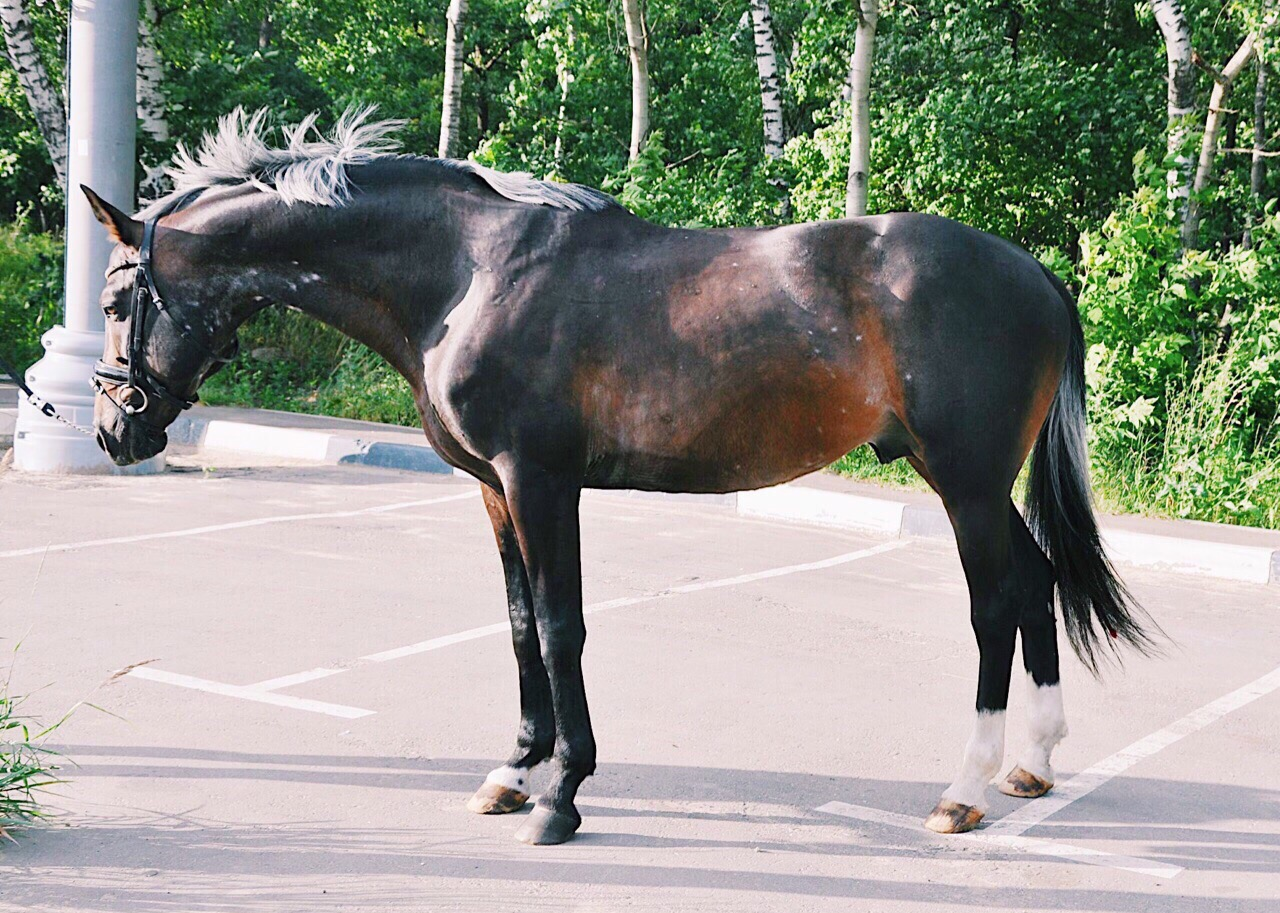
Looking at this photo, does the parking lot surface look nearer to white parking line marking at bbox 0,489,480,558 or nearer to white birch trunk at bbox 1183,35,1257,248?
white parking line marking at bbox 0,489,480,558

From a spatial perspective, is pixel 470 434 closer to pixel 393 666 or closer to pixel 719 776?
pixel 719 776

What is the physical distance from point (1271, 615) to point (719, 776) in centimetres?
412

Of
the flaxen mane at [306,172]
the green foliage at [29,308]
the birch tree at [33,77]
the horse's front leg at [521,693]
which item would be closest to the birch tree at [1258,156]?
the flaxen mane at [306,172]

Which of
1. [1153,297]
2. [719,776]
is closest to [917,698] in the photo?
[719,776]

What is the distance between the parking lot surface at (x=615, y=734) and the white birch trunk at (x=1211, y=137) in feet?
12.6

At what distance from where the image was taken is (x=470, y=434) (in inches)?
150

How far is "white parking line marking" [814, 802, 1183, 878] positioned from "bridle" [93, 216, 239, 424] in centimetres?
229

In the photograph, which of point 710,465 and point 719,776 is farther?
point 719,776

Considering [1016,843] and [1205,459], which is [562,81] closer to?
[1205,459]

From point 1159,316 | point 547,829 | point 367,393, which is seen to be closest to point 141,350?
point 547,829

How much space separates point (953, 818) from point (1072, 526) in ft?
3.52

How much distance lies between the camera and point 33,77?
14555 mm

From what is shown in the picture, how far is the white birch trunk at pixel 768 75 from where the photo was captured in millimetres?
15789

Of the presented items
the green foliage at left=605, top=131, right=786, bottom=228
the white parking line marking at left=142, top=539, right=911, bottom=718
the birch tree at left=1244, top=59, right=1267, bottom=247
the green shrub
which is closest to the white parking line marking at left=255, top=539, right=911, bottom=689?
the white parking line marking at left=142, top=539, right=911, bottom=718
